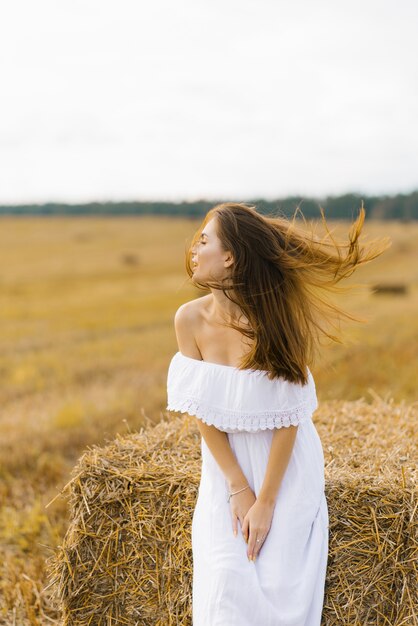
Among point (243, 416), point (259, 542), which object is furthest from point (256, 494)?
point (243, 416)

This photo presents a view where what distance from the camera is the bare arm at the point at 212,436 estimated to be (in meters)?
2.77

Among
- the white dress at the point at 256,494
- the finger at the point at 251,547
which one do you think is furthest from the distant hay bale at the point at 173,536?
the finger at the point at 251,547

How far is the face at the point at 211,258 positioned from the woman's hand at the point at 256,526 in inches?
36.5

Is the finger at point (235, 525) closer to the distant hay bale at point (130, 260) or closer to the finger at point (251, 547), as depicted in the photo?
the finger at point (251, 547)

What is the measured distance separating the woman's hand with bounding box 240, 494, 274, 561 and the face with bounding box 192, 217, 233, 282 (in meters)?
0.93

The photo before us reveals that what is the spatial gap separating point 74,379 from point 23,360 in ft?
7.20

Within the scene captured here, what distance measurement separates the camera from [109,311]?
776 inches

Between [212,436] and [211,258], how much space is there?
2.42 feet

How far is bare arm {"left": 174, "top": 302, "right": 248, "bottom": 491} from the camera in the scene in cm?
277

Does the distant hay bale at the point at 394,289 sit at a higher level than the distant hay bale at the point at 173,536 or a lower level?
lower

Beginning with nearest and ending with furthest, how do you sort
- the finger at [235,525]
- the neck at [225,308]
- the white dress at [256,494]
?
the white dress at [256,494]
the finger at [235,525]
the neck at [225,308]

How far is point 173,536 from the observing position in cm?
316

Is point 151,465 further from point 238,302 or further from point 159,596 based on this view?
point 238,302

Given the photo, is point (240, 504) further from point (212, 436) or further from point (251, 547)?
point (212, 436)
